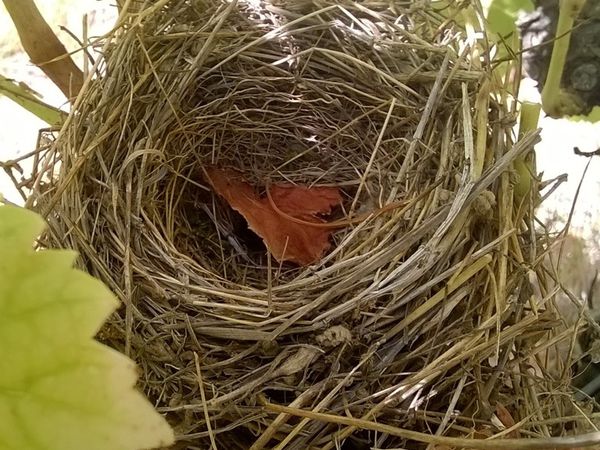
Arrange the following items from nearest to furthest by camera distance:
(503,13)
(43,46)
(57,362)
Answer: (57,362) < (43,46) < (503,13)

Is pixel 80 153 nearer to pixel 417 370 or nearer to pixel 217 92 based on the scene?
pixel 217 92

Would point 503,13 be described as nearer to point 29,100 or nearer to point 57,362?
point 29,100

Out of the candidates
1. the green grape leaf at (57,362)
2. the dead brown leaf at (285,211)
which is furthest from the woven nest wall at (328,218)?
the green grape leaf at (57,362)

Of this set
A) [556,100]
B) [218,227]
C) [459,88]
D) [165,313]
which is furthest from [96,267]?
[556,100]

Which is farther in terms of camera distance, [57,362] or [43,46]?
[43,46]

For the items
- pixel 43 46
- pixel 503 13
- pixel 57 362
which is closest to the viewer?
pixel 57 362

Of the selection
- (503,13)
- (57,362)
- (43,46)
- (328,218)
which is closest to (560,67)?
(503,13)

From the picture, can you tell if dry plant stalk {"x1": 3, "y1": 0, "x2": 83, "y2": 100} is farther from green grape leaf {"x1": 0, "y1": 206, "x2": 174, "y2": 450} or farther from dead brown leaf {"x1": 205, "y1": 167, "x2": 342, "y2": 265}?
green grape leaf {"x1": 0, "y1": 206, "x2": 174, "y2": 450}
